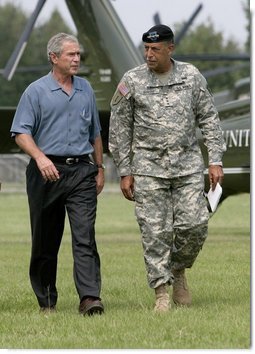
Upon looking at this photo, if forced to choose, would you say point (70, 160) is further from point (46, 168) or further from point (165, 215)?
point (165, 215)

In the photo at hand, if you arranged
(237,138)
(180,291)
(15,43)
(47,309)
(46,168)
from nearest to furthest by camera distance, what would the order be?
(46,168) < (47,309) < (180,291) < (237,138) < (15,43)

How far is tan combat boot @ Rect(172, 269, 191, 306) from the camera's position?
9.97m

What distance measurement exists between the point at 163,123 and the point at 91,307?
138 cm

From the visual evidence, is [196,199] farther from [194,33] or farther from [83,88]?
[194,33]

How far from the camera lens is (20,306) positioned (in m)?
10.2

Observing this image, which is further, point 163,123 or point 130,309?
point 130,309

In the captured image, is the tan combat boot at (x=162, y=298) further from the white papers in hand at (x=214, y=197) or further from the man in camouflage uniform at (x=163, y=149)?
the white papers in hand at (x=214, y=197)

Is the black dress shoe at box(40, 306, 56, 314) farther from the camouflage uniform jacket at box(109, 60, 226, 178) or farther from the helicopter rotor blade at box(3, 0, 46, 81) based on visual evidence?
the helicopter rotor blade at box(3, 0, 46, 81)

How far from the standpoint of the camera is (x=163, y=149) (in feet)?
31.6

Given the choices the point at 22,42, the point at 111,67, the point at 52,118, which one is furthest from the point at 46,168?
the point at 22,42

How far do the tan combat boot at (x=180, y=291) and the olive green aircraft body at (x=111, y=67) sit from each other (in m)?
9.67

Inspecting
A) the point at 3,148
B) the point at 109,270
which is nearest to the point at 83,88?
the point at 109,270

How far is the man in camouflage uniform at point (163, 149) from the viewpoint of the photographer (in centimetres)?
959

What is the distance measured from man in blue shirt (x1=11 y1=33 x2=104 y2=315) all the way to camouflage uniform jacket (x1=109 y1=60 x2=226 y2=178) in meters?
0.24
